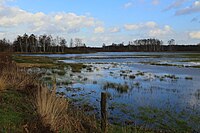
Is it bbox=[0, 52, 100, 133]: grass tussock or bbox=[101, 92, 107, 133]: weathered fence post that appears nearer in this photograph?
bbox=[101, 92, 107, 133]: weathered fence post

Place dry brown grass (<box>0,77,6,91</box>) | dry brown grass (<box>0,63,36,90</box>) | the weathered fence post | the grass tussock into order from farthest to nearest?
1. dry brown grass (<box>0,63,36,90</box>)
2. dry brown grass (<box>0,77,6,91</box>)
3. the grass tussock
4. the weathered fence post

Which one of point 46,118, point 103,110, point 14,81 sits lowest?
point 14,81

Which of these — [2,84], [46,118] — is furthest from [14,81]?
[46,118]

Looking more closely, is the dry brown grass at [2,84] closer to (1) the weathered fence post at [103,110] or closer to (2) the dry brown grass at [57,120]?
(2) the dry brown grass at [57,120]

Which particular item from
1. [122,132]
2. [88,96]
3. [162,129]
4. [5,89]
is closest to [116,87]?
[88,96]

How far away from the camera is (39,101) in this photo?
8586 millimetres

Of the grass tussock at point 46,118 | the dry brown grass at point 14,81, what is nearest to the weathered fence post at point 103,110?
the grass tussock at point 46,118

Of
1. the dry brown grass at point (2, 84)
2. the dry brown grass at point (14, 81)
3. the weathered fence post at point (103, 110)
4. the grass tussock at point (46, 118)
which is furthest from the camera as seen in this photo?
the dry brown grass at point (14, 81)

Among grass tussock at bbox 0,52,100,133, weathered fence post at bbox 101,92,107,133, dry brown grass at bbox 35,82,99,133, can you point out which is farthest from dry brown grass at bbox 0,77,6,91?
weathered fence post at bbox 101,92,107,133

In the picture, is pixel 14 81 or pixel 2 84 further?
pixel 14 81

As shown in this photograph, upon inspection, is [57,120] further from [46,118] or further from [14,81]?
[14,81]

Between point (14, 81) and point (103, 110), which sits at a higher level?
point (103, 110)

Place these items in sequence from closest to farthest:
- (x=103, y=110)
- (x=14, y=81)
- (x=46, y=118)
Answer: (x=103, y=110), (x=46, y=118), (x=14, y=81)

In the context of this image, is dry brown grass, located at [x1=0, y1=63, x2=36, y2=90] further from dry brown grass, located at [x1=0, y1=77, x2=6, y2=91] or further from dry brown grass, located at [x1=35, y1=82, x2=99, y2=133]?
dry brown grass, located at [x1=35, y1=82, x2=99, y2=133]
